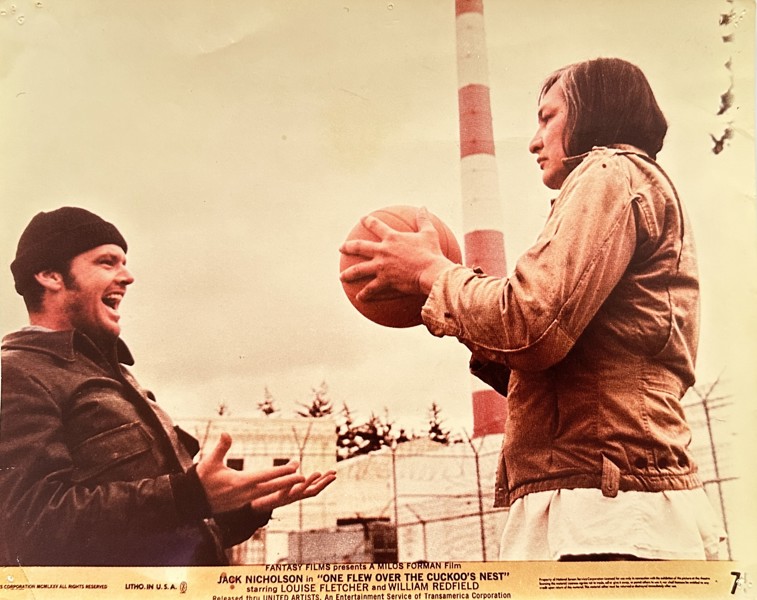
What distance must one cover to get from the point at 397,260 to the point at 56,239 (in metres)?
1.31

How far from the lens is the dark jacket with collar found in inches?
103

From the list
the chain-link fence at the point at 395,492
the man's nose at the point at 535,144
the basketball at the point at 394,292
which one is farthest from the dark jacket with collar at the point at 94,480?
the man's nose at the point at 535,144

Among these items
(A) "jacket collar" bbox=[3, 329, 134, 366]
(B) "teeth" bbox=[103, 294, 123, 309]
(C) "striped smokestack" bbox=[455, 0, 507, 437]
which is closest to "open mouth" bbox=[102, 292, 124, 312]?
(B) "teeth" bbox=[103, 294, 123, 309]

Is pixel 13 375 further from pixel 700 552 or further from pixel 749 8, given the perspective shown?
pixel 749 8

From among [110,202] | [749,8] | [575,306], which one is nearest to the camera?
[575,306]

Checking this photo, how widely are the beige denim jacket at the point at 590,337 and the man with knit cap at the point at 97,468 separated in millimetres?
728

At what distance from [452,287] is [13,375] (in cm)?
160

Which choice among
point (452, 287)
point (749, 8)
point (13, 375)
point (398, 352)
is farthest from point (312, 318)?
point (749, 8)

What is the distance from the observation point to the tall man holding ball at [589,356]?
2523 millimetres

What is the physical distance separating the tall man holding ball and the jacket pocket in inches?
38.1

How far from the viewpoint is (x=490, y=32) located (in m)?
3.10

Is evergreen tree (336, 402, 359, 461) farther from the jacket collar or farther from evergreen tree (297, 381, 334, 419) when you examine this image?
the jacket collar

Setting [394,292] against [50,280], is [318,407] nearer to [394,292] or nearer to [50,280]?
[394,292]

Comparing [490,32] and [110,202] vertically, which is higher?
[490,32]
